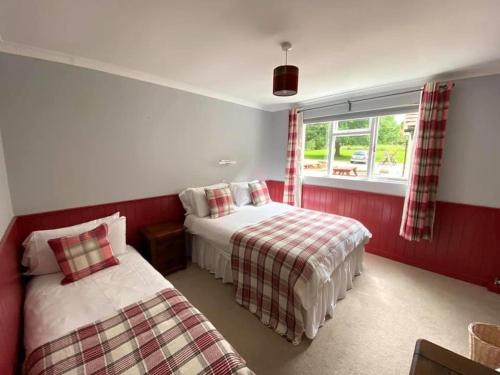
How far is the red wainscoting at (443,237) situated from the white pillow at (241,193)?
140 centimetres

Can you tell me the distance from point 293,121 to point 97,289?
3355mm

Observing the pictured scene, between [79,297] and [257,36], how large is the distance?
7.18 feet

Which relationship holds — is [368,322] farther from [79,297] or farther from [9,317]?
[9,317]

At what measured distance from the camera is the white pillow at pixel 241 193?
319 cm

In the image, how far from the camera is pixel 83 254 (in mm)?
1632

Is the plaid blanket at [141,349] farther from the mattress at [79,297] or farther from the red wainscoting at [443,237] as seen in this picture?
the red wainscoting at [443,237]

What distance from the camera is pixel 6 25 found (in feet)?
4.58

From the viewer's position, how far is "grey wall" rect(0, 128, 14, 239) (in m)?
1.36

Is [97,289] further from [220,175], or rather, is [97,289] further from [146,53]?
[220,175]

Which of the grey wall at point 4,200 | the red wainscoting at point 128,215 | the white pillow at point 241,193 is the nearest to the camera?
the grey wall at point 4,200

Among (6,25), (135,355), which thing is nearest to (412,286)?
(135,355)

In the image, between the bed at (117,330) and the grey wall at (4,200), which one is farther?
the grey wall at (4,200)

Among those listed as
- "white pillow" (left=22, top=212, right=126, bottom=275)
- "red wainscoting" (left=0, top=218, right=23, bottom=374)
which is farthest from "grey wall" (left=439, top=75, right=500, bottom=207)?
"white pillow" (left=22, top=212, right=126, bottom=275)

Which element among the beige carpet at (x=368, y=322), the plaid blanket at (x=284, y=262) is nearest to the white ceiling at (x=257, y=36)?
the plaid blanket at (x=284, y=262)
